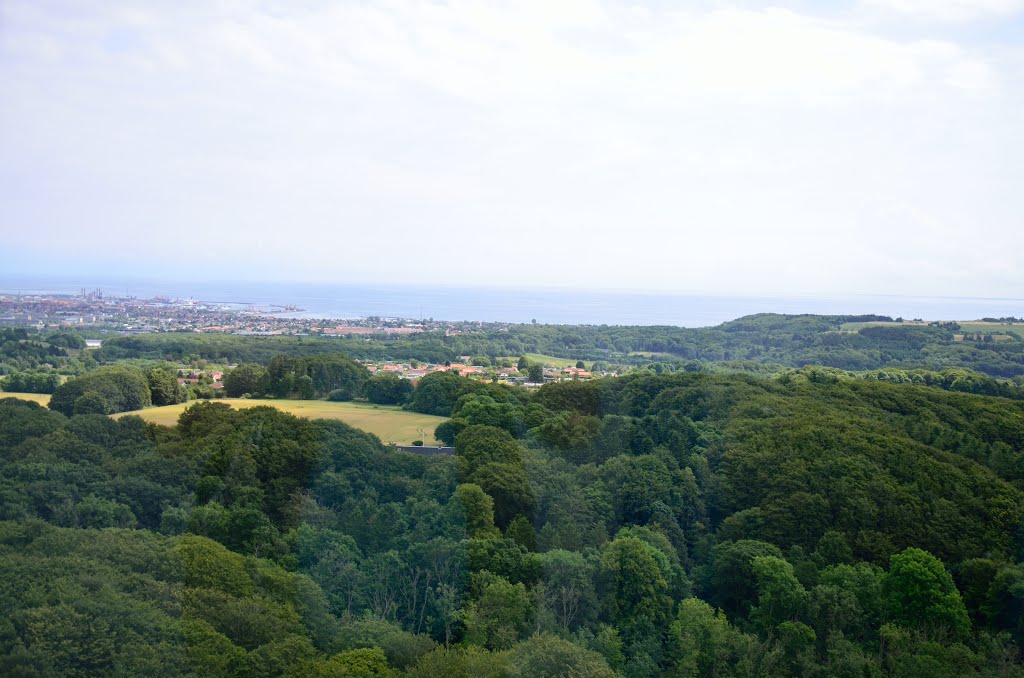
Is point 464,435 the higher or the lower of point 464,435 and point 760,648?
the higher

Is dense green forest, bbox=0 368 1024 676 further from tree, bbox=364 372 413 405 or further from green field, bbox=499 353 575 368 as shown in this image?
green field, bbox=499 353 575 368

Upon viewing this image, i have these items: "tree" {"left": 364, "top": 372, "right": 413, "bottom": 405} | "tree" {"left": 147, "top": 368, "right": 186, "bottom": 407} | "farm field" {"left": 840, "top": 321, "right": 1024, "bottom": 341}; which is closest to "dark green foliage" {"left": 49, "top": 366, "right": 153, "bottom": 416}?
"tree" {"left": 147, "top": 368, "right": 186, "bottom": 407}

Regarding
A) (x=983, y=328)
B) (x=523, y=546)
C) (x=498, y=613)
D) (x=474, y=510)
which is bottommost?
(x=498, y=613)

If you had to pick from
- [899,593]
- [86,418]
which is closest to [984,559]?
[899,593]

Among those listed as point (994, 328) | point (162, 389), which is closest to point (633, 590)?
point (162, 389)

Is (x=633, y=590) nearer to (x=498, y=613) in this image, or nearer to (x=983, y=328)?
(x=498, y=613)

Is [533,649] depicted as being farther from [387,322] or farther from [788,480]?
[387,322]
